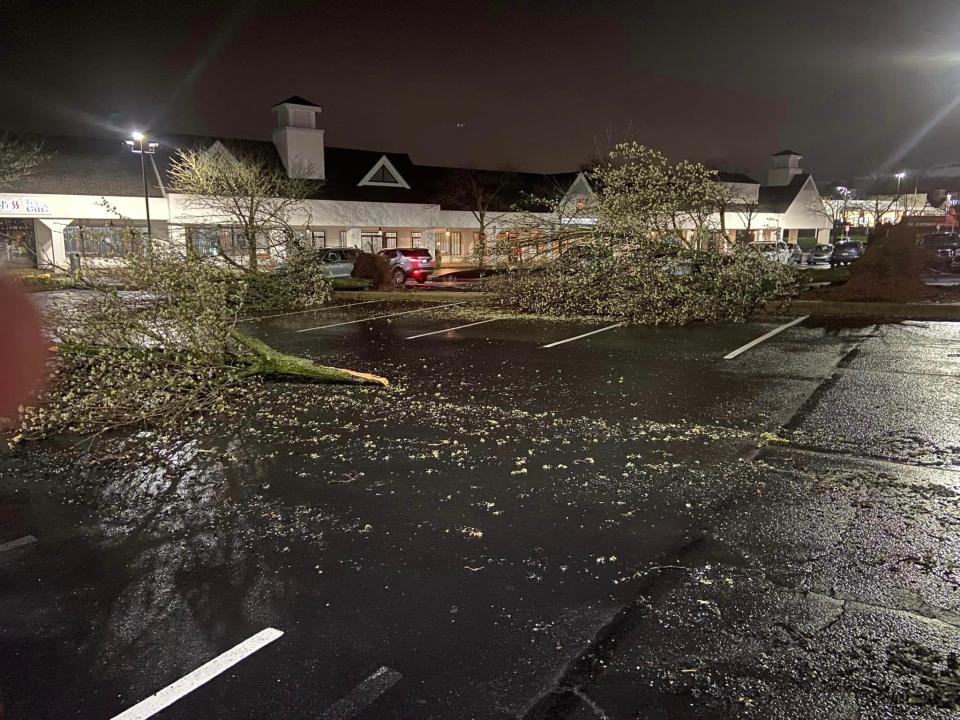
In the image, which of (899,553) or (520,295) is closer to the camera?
(899,553)

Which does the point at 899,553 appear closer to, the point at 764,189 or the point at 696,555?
the point at 696,555

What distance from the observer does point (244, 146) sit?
40.8m

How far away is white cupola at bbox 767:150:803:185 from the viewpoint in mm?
69750

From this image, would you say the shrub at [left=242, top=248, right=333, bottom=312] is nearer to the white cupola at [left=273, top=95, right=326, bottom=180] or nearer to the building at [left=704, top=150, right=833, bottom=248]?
the white cupola at [left=273, top=95, right=326, bottom=180]

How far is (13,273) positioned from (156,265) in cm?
936

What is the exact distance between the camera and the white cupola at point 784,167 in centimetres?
6975

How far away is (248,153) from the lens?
39031mm

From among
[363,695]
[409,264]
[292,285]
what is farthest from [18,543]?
[409,264]

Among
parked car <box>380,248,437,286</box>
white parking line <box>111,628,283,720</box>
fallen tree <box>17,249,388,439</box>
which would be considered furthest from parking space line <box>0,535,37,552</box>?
parked car <box>380,248,437,286</box>

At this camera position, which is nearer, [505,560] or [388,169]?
[505,560]

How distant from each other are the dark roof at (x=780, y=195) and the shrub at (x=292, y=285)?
52.5m

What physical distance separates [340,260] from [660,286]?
1522 cm

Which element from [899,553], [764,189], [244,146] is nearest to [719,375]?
[899,553]

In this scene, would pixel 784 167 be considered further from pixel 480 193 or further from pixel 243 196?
pixel 243 196
